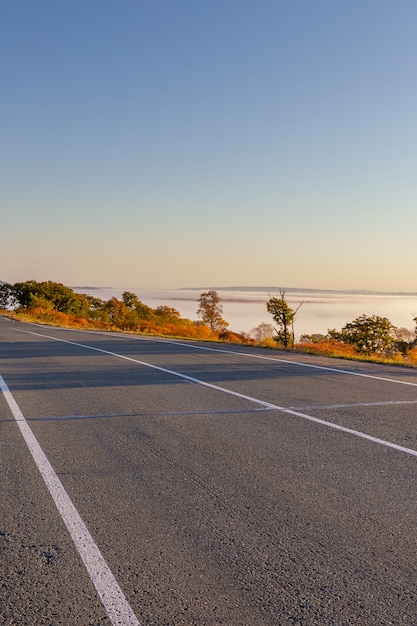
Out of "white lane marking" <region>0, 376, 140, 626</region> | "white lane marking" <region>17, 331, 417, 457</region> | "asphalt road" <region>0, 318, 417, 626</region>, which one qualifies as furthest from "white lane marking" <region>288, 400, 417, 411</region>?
"white lane marking" <region>0, 376, 140, 626</region>

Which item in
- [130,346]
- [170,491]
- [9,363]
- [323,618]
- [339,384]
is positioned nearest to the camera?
[323,618]

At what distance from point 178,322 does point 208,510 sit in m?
93.7

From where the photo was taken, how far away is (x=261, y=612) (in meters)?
2.75

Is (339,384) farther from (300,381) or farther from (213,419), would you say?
(213,419)

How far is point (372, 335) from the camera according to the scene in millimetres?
54969

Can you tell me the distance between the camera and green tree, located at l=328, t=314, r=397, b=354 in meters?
54.6

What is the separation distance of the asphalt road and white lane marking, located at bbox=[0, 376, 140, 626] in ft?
0.03

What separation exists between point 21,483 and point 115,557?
63.9 inches

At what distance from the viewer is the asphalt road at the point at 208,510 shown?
285cm

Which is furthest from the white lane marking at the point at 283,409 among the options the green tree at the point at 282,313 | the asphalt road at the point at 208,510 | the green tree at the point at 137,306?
the green tree at the point at 137,306

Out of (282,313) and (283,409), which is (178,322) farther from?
(283,409)

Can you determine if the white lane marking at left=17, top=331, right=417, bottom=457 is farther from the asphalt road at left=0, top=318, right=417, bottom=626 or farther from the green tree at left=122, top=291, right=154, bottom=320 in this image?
the green tree at left=122, top=291, right=154, bottom=320

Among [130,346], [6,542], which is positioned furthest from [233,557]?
[130,346]

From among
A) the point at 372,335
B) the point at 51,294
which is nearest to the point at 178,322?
the point at 51,294
